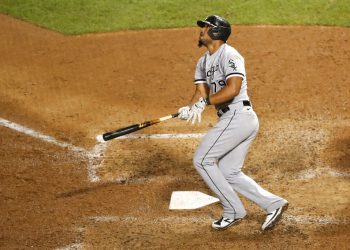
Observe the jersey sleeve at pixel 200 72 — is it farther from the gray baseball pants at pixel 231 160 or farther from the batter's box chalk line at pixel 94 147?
the batter's box chalk line at pixel 94 147

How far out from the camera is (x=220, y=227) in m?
5.53

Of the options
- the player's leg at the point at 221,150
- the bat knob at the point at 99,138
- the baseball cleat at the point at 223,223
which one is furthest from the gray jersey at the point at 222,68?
the bat knob at the point at 99,138

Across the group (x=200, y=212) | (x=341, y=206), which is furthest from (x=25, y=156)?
(x=341, y=206)

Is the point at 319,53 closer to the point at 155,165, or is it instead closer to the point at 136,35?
the point at 136,35

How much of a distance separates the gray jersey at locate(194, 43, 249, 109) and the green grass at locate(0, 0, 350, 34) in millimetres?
5501

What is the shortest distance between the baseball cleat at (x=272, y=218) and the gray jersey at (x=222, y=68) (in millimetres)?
1154

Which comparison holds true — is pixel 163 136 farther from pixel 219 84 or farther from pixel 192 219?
pixel 219 84

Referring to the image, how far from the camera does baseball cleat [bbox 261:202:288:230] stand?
5.47 m

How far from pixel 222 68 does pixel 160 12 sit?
6452mm

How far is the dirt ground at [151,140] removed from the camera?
5.58 metres

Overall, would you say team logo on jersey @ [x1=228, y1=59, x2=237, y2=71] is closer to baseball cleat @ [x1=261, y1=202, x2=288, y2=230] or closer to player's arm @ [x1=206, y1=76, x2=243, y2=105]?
player's arm @ [x1=206, y1=76, x2=243, y2=105]

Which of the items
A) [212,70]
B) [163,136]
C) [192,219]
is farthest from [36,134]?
[212,70]

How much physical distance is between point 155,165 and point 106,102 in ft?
6.64

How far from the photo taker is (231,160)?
5.52 meters
